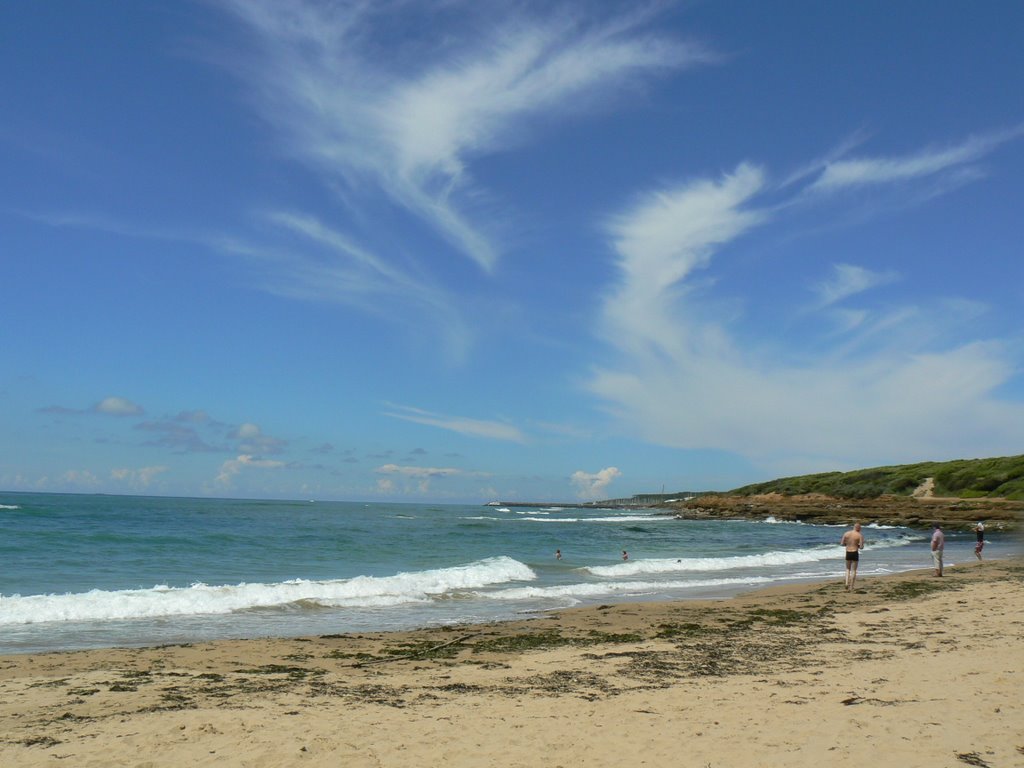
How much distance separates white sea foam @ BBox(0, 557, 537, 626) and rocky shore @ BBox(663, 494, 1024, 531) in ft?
162

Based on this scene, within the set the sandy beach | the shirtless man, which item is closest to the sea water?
the sandy beach

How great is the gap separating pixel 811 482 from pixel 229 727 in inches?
4611

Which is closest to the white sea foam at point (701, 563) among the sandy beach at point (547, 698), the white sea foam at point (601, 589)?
the white sea foam at point (601, 589)

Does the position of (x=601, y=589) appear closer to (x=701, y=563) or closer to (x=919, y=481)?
(x=701, y=563)

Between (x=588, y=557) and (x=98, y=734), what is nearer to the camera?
(x=98, y=734)

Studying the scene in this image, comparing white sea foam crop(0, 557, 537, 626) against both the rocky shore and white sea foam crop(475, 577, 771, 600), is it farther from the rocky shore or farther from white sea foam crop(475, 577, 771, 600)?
the rocky shore

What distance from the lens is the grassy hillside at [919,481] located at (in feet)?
258

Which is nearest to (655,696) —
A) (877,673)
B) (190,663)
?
(877,673)

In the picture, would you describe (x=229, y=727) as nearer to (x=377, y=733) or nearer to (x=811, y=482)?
(x=377, y=733)

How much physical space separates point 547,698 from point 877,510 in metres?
79.3

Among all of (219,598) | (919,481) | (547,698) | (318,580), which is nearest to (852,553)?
(547,698)

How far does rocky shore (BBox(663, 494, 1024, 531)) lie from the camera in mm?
59219

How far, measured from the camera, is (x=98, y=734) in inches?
277

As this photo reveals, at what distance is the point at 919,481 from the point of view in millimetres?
92812
